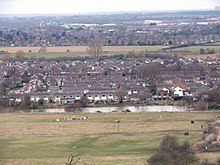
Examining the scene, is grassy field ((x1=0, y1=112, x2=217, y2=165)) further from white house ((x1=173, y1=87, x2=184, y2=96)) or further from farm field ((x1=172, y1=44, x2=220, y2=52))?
farm field ((x1=172, y1=44, x2=220, y2=52))

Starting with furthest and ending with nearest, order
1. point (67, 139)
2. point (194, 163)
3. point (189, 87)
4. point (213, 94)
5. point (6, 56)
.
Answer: point (6, 56), point (189, 87), point (213, 94), point (67, 139), point (194, 163)

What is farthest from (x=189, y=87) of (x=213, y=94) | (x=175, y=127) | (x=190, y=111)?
(x=175, y=127)

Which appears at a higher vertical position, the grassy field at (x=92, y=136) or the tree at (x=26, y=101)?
the grassy field at (x=92, y=136)

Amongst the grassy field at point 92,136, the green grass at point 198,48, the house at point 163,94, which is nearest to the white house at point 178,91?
the house at point 163,94

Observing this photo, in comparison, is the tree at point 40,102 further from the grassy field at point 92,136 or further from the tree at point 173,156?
the tree at point 173,156

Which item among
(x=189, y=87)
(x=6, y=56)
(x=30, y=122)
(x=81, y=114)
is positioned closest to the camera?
(x=30, y=122)

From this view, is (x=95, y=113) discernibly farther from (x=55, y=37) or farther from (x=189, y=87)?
(x=55, y=37)
